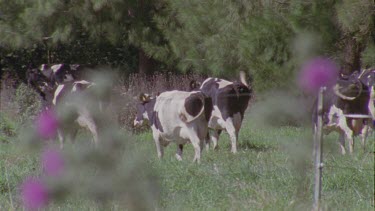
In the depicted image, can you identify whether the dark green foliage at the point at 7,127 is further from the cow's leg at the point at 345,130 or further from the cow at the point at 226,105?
the cow's leg at the point at 345,130

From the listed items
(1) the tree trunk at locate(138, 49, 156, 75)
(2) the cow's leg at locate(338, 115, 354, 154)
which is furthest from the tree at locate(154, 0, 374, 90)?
(1) the tree trunk at locate(138, 49, 156, 75)

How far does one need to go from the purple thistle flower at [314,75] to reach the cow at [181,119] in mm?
6522

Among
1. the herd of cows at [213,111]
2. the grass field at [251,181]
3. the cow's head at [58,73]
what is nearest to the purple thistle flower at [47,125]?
the grass field at [251,181]

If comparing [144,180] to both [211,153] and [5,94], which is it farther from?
[5,94]

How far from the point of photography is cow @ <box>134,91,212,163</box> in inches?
400

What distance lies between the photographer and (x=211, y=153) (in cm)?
1091

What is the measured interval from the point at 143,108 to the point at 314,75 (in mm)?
8545

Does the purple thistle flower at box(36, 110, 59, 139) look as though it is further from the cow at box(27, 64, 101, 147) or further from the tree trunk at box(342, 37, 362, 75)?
the tree trunk at box(342, 37, 362, 75)

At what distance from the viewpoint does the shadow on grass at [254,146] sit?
10.8m

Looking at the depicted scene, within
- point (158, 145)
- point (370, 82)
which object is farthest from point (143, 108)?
point (370, 82)

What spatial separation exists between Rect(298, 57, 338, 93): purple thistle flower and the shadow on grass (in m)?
7.27

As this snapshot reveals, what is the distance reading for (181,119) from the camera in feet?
33.5

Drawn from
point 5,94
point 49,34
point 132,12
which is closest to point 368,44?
point 132,12

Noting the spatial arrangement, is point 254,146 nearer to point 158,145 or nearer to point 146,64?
point 158,145
